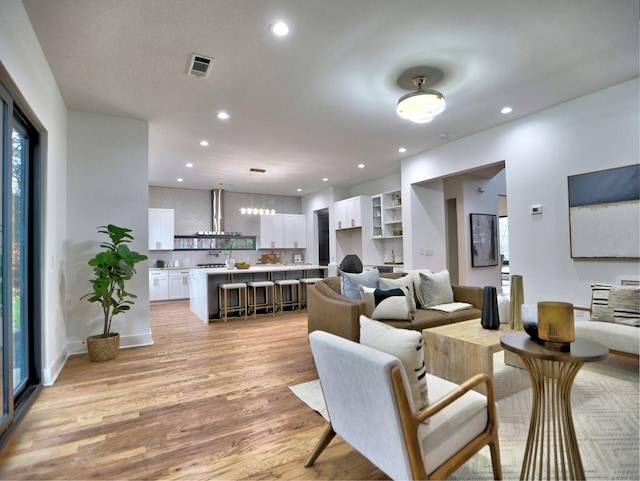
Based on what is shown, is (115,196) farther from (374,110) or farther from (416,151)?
(416,151)

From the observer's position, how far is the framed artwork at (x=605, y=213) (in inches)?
135

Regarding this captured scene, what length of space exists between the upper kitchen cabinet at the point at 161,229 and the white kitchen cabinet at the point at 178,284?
65cm

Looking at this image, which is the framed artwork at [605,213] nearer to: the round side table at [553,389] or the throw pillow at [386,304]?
the throw pillow at [386,304]

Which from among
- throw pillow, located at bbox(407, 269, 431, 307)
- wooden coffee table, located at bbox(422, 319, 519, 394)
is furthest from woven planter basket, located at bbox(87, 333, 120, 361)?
throw pillow, located at bbox(407, 269, 431, 307)

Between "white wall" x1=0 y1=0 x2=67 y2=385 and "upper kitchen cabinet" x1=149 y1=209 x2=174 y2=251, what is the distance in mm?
4212

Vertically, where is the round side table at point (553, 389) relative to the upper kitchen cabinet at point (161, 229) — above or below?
below

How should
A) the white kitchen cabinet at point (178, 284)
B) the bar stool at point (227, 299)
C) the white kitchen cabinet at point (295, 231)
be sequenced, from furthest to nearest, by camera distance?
the white kitchen cabinet at point (295, 231) → the white kitchen cabinet at point (178, 284) → the bar stool at point (227, 299)

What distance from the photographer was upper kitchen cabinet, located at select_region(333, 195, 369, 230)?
7.79 metres

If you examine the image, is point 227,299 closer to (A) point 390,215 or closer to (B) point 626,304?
(A) point 390,215

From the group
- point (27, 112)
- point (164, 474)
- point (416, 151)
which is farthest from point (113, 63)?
point (416, 151)

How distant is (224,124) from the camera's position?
4.53 meters

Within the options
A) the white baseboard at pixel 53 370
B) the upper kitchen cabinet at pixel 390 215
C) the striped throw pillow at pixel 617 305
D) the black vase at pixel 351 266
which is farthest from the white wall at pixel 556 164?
the white baseboard at pixel 53 370

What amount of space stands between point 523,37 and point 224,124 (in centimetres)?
351

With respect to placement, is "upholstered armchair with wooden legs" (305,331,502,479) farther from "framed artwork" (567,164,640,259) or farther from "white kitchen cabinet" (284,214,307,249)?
"white kitchen cabinet" (284,214,307,249)
